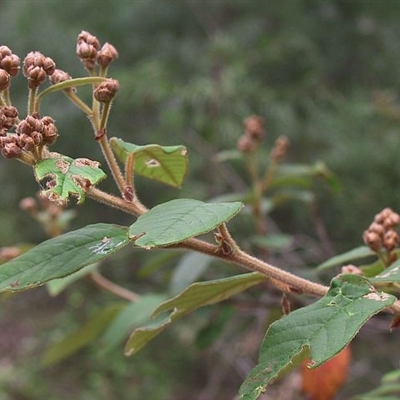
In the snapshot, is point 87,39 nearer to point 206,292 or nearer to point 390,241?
point 206,292

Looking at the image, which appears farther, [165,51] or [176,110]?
[165,51]

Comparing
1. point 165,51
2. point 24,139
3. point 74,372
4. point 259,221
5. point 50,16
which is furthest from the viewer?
point 74,372

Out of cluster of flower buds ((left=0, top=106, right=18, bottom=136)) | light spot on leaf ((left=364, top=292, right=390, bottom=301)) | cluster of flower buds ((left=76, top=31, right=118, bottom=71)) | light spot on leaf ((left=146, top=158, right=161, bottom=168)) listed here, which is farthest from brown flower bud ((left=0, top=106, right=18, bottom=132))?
light spot on leaf ((left=364, top=292, right=390, bottom=301))

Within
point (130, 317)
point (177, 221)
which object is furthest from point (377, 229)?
point (130, 317)

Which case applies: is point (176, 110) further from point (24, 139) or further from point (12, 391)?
point (24, 139)

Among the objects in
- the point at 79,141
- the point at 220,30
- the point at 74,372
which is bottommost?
the point at 74,372

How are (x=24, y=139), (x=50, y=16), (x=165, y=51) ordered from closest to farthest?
(x=24, y=139), (x=165, y=51), (x=50, y=16)

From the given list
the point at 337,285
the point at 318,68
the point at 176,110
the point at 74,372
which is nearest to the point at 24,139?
the point at 337,285
